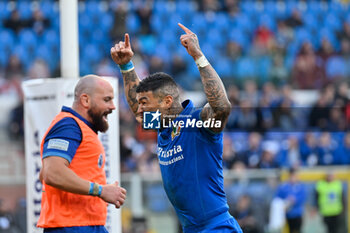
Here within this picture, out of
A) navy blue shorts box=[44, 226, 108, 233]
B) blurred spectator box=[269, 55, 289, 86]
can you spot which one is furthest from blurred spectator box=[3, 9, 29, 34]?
navy blue shorts box=[44, 226, 108, 233]

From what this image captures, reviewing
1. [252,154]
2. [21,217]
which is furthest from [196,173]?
[252,154]

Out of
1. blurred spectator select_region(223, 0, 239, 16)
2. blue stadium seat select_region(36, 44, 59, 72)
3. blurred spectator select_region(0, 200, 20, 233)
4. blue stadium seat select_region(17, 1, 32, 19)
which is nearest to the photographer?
blurred spectator select_region(0, 200, 20, 233)

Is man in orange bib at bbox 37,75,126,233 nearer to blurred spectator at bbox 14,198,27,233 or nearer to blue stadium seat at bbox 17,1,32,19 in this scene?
blurred spectator at bbox 14,198,27,233

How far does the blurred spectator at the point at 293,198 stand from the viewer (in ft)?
43.6

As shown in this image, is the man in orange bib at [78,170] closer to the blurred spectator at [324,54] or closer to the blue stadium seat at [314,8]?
the blurred spectator at [324,54]

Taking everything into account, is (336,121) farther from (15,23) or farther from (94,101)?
(94,101)

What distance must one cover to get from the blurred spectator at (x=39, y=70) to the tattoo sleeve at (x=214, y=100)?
9590 mm

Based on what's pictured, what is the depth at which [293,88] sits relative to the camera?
Answer: 16719 millimetres

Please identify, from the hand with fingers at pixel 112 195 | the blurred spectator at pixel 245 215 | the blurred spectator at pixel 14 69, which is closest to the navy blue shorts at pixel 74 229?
the hand with fingers at pixel 112 195

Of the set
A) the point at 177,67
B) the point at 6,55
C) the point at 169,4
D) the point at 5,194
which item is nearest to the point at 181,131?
the point at 5,194

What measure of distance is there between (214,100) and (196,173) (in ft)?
2.25

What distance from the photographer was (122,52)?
6172 mm

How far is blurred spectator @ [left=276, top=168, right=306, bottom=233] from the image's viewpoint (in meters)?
13.3

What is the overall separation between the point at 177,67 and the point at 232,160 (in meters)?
3.33
